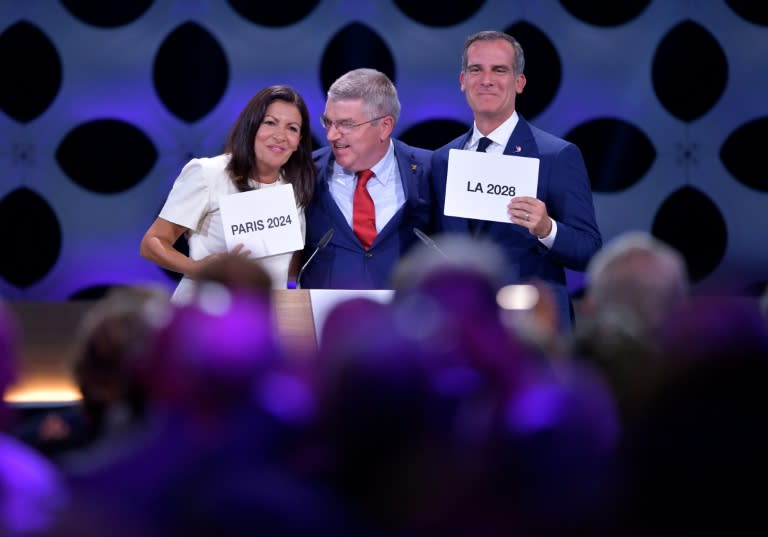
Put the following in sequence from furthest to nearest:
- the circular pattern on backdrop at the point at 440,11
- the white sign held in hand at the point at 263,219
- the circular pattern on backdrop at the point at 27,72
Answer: the circular pattern on backdrop at the point at 440,11
the circular pattern on backdrop at the point at 27,72
the white sign held in hand at the point at 263,219

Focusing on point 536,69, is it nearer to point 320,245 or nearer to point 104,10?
point 104,10

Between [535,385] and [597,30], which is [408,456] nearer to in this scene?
Answer: [535,385]

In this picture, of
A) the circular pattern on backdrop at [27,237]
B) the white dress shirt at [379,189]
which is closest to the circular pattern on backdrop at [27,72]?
the circular pattern on backdrop at [27,237]

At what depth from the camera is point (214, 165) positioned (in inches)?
115

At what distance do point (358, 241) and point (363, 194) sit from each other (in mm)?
154

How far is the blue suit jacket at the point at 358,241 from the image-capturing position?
279cm

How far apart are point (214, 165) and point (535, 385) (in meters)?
2.47

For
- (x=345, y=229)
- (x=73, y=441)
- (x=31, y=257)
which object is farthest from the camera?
(x=31, y=257)

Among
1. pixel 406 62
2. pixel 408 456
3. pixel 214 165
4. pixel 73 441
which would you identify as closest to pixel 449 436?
pixel 408 456

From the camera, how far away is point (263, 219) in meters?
2.62

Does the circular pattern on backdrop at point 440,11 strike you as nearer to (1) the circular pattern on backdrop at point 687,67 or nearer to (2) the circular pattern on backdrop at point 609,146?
(2) the circular pattern on backdrop at point 609,146

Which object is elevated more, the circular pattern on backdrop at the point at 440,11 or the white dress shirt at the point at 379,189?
the circular pattern on backdrop at the point at 440,11

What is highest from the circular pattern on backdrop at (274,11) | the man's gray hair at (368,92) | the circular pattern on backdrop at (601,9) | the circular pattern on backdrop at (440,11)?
the circular pattern on backdrop at (274,11)

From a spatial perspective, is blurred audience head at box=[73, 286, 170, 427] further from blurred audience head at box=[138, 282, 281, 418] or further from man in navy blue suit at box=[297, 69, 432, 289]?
man in navy blue suit at box=[297, 69, 432, 289]
